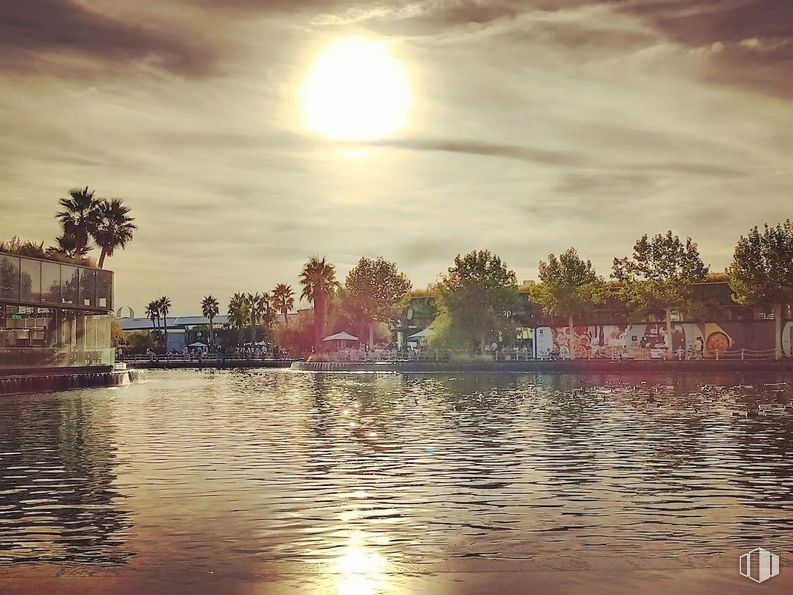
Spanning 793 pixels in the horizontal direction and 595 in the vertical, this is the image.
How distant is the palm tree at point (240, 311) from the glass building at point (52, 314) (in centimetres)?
10416

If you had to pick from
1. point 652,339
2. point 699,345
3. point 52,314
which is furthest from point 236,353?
point 52,314

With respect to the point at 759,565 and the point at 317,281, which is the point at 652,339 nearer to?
the point at 317,281

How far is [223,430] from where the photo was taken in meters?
35.6

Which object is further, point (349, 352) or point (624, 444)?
point (349, 352)

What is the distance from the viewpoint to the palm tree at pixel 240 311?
630 feet

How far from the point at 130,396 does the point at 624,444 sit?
40621 mm

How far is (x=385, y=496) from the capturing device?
18438mm

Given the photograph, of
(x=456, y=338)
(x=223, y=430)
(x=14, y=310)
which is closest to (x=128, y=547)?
(x=223, y=430)

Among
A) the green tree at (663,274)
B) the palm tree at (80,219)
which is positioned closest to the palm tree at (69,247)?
the palm tree at (80,219)

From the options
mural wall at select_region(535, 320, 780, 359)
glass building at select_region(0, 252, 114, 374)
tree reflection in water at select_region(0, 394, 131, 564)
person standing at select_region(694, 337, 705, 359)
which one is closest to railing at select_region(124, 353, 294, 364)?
mural wall at select_region(535, 320, 780, 359)

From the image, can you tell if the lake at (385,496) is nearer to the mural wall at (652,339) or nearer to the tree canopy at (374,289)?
the mural wall at (652,339)

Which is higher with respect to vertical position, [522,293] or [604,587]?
[522,293]

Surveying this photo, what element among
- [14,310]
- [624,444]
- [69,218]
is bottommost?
[624,444]

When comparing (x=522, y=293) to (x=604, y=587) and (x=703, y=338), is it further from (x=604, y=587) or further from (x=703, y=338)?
(x=604, y=587)
